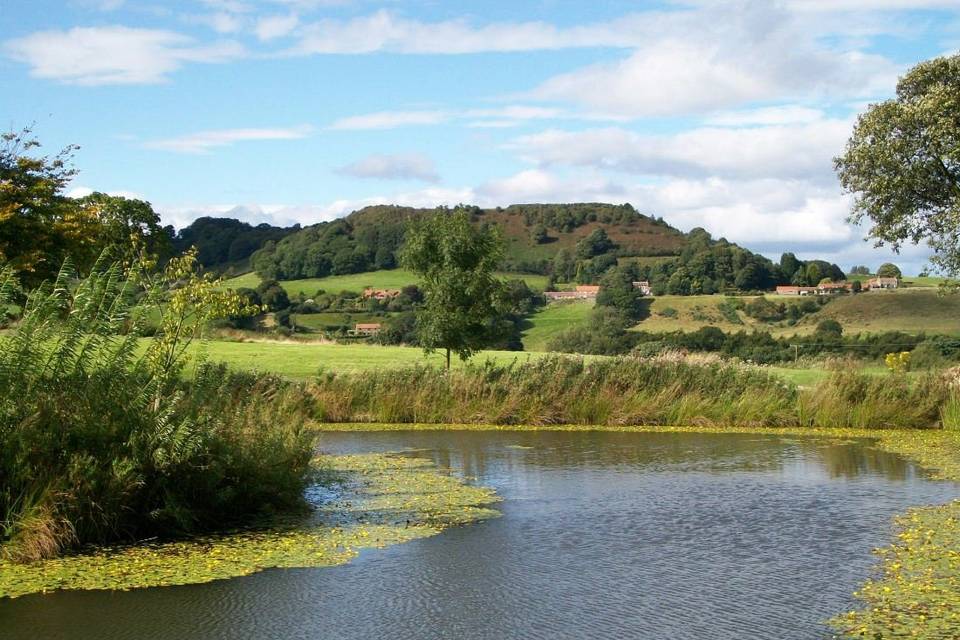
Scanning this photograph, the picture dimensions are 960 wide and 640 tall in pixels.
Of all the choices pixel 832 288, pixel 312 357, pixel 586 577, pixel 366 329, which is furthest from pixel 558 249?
pixel 586 577

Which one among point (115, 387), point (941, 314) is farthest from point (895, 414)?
point (941, 314)

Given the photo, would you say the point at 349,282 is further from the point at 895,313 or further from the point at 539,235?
the point at 895,313

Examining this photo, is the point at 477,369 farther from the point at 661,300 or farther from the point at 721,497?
the point at 661,300

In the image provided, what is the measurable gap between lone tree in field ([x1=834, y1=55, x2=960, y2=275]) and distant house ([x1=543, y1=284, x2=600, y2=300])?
5995 centimetres

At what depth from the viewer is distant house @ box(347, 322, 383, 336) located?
69431mm

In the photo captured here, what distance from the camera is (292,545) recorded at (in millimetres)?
10523

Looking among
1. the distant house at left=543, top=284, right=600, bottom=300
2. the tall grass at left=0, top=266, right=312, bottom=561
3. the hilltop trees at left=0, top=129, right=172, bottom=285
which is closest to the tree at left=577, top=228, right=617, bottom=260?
the distant house at left=543, top=284, right=600, bottom=300

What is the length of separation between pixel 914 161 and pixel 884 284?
5925 centimetres

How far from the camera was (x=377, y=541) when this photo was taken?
35.4 feet

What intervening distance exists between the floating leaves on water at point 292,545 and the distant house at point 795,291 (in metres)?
74.6

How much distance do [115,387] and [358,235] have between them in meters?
103

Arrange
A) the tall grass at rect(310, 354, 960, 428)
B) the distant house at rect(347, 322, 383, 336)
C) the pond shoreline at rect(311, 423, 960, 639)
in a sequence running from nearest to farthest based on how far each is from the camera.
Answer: the pond shoreline at rect(311, 423, 960, 639) → the tall grass at rect(310, 354, 960, 428) → the distant house at rect(347, 322, 383, 336)

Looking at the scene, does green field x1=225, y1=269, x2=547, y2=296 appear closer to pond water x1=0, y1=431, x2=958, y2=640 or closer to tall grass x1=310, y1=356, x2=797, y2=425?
tall grass x1=310, y1=356, x2=797, y2=425

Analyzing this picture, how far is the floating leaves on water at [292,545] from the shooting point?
915cm
